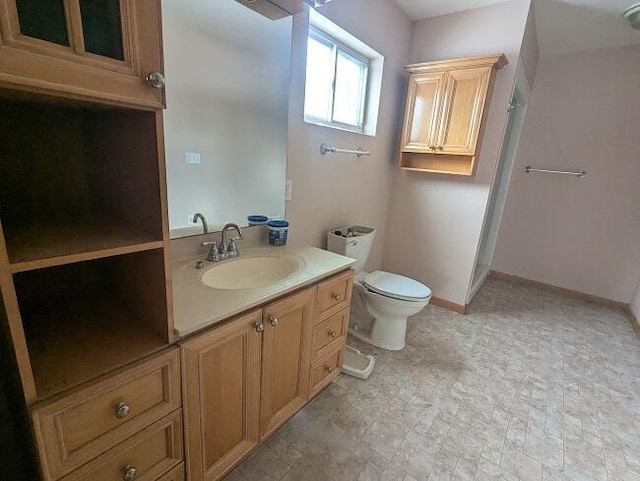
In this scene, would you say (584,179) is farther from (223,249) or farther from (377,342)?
(223,249)

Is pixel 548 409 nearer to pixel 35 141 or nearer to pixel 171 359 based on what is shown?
pixel 171 359

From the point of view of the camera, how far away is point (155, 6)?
68 centimetres

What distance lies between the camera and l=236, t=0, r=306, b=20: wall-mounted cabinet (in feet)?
4.30

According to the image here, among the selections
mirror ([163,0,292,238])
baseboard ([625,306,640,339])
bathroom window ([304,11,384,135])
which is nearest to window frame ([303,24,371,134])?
bathroom window ([304,11,384,135])

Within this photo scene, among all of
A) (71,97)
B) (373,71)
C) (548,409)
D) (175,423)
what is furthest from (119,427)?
(373,71)

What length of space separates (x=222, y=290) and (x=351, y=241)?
1.16 metres

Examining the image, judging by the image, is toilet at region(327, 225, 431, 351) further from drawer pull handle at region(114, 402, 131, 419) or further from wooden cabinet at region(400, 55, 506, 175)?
drawer pull handle at region(114, 402, 131, 419)

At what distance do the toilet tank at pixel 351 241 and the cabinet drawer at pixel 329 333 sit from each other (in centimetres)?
54

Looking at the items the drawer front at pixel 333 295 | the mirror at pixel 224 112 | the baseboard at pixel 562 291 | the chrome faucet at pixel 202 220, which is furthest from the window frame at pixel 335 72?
the baseboard at pixel 562 291

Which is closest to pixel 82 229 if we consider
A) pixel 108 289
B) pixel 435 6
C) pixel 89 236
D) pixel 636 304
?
pixel 89 236

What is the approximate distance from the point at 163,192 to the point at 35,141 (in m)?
0.47

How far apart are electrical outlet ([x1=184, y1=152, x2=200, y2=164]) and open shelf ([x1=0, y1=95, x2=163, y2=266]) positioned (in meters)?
0.49

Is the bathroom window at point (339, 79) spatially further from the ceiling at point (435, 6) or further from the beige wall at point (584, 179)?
the beige wall at point (584, 179)

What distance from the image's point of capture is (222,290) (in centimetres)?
112
